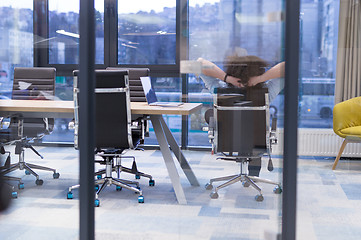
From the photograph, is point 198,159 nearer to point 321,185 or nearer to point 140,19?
point 321,185

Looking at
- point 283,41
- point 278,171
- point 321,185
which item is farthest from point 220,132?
point 321,185

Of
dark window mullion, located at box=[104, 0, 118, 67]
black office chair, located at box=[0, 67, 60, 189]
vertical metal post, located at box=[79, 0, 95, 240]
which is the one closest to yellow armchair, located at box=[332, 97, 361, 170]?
vertical metal post, located at box=[79, 0, 95, 240]

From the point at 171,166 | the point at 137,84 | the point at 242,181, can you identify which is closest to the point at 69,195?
the point at 171,166

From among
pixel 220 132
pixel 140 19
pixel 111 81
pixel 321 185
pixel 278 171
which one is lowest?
pixel 321 185

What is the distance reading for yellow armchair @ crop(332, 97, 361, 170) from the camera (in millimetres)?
3084

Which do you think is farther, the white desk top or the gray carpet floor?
the white desk top

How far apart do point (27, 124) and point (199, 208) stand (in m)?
1.77

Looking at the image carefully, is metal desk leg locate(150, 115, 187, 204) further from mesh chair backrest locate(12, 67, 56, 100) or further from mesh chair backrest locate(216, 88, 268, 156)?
mesh chair backrest locate(12, 67, 56, 100)

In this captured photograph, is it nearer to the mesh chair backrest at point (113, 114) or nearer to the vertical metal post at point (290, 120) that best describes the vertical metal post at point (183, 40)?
the vertical metal post at point (290, 120)

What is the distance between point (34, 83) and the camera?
3730 mm

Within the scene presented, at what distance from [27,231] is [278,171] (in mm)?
1707

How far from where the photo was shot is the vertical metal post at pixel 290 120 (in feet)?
7.04

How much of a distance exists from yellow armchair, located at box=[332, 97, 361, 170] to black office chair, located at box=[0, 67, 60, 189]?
6.49 feet

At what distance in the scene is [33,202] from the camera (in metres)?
3.41
